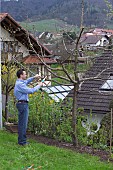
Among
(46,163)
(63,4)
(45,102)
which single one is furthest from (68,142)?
(63,4)

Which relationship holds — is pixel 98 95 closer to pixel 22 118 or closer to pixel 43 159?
pixel 22 118

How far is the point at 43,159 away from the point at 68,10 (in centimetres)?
581

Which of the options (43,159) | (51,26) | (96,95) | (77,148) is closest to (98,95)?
(96,95)

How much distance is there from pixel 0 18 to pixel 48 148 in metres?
19.2

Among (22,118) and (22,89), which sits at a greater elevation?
(22,89)

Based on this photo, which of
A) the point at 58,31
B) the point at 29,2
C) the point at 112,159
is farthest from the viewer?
the point at 29,2

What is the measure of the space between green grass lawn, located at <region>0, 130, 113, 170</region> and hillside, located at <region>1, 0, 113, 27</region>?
128 inches

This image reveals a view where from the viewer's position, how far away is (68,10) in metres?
12.5

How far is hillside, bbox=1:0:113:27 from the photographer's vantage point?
1006 cm

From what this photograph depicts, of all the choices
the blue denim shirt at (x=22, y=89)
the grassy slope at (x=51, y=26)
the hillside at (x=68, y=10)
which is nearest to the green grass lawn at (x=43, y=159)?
the blue denim shirt at (x=22, y=89)

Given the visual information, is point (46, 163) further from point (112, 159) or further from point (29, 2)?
point (29, 2)

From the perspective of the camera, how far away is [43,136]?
1136 centimetres

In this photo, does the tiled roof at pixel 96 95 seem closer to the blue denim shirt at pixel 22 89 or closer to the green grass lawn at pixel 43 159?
the blue denim shirt at pixel 22 89

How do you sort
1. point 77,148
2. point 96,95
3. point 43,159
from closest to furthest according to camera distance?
point 43,159 < point 77,148 < point 96,95
